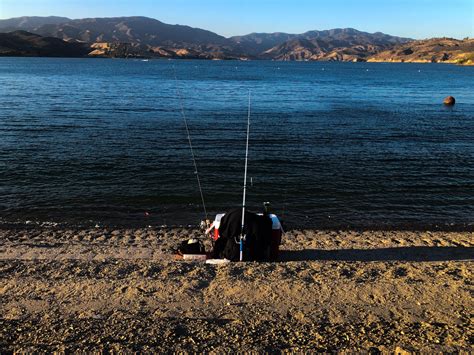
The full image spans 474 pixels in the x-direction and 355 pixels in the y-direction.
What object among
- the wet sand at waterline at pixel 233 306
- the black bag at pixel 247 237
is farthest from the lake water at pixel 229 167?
the black bag at pixel 247 237

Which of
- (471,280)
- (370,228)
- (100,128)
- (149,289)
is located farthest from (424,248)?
(100,128)

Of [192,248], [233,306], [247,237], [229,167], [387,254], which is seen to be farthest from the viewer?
[229,167]

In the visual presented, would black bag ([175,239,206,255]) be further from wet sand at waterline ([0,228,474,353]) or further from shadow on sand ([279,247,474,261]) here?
shadow on sand ([279,247,474,261])

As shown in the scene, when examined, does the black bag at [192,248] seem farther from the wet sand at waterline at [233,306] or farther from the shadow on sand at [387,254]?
the shadow on sand at [387,254]

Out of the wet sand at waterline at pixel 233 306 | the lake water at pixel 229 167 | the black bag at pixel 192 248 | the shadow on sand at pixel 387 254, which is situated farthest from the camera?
the lake water at pixel 229 167

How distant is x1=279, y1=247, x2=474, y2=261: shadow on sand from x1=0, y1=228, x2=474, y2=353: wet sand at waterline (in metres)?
0.42

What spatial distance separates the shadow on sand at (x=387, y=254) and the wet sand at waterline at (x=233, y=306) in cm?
42

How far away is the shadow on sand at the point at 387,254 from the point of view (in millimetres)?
11023

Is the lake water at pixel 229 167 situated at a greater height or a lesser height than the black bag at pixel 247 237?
lesser

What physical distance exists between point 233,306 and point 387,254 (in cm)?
611

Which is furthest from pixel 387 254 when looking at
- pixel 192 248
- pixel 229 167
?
pixel 229 167

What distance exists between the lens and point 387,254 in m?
11.5

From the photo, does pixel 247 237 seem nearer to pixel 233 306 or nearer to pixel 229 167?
pixel 233 306

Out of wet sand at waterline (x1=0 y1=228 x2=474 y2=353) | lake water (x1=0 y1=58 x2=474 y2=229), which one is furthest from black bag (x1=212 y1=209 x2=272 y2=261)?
lake water (x1=0 y1=58 x2=474 y2=229)
